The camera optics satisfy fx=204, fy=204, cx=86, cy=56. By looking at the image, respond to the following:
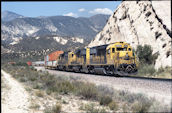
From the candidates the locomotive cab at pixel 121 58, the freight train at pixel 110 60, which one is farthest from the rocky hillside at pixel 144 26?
the freight train at pixel 110 60

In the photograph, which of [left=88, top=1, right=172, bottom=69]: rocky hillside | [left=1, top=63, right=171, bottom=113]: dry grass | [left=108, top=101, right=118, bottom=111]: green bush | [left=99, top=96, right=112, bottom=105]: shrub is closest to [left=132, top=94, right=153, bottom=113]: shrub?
[left=1, top=63, right=171, bottom=113]: dry grass

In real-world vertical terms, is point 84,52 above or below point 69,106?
above

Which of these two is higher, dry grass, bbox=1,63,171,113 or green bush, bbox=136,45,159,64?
green bush, bbox=136,45,159,64

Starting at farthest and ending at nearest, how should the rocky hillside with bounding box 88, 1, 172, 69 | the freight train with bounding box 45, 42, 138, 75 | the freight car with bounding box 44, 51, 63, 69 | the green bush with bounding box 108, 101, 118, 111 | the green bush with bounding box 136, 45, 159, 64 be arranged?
the freight car with bounding box 44, 51, 63, 69 < the rocky hillside with bounding box 88, 1, 172, 69 < the green bush with bounding box 136, 45, 159, 64 < the freight train with bounding box 45, 42, 138, 75 < the green bush with bounding box 108, 101, 118, 111

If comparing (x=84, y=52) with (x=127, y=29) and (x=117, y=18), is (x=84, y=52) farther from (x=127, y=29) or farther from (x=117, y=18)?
(x=117, y=18)

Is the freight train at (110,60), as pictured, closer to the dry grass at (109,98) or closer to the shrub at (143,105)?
the dry grass at (109,98)

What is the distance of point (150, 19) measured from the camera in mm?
28781

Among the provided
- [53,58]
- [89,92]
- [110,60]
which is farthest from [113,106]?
[53,58]

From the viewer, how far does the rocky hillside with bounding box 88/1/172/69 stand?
24.7m

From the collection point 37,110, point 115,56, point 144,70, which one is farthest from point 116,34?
point 37,110

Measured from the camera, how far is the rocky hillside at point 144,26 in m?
24.7

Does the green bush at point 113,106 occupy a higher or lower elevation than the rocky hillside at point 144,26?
lower

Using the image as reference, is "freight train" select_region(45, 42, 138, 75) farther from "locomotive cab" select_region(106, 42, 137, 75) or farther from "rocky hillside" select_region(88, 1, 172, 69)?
"rocky hillside" select_region(88, 1, 172, 69)

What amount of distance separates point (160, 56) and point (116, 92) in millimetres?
13678
